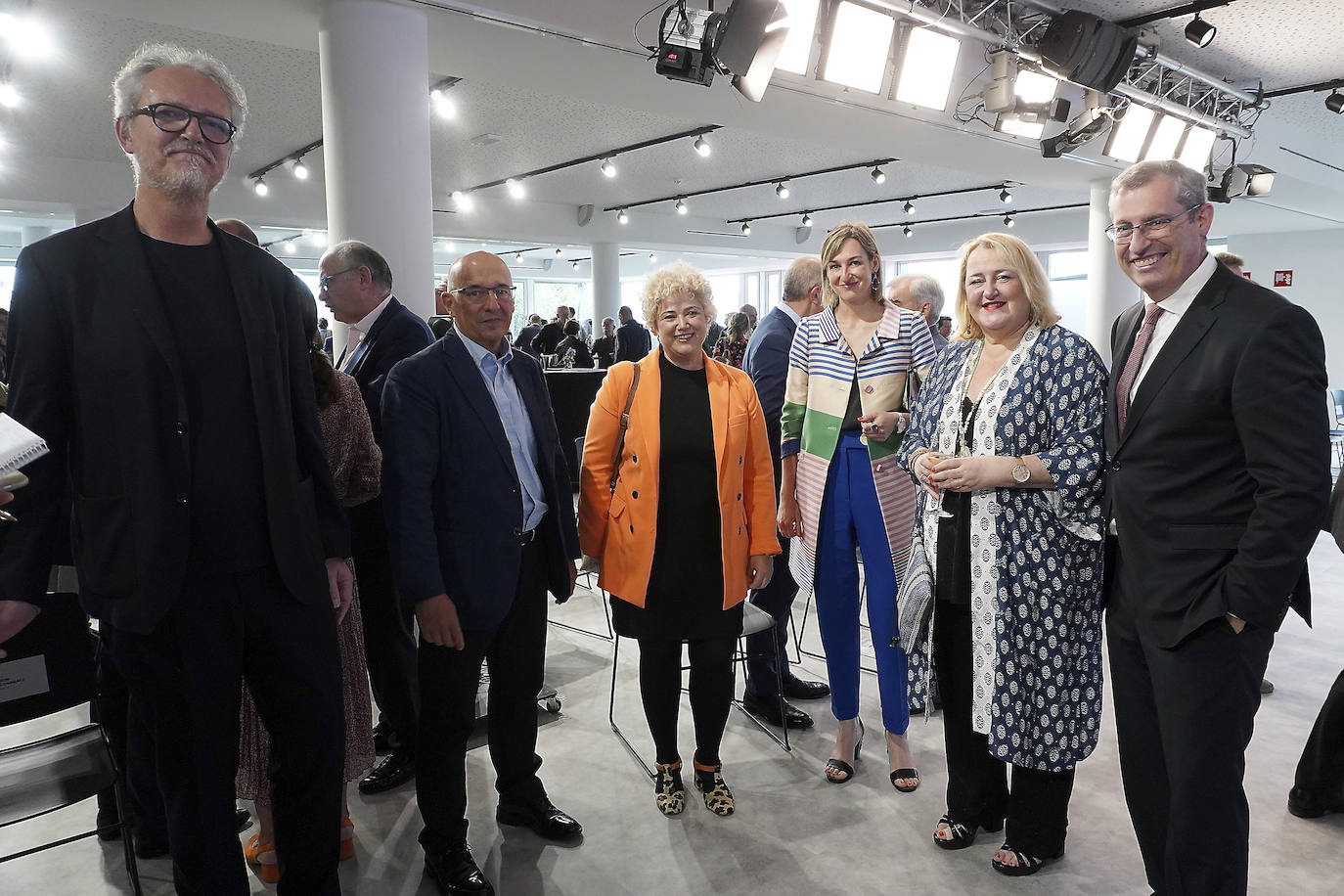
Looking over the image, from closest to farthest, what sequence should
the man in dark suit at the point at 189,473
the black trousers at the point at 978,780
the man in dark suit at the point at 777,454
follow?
the man in dark suit at the point at 189,473 → the black trousers at the point at 978,780 → the man in dark suit at the point at 777,454

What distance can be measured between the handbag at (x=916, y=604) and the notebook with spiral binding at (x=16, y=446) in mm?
2044

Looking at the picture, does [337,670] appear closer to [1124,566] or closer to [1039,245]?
[1124,566]

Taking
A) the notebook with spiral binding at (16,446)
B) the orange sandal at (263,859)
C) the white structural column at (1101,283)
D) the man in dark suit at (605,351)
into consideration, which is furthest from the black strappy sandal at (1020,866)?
the man in dark suit at (605,351)

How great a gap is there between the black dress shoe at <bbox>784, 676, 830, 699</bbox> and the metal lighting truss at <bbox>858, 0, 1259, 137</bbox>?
13.0 ft

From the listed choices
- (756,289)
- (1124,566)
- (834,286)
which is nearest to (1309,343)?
(1124,566)

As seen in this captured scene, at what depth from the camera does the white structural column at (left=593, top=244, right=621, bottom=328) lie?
1458 centimetres

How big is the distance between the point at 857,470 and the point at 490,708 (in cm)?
139

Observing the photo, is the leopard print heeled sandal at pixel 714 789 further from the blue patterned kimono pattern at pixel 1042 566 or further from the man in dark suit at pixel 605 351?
the man in dark suit at pixel 605 351

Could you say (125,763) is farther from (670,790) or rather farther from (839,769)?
(839,769)

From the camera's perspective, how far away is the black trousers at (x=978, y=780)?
7.81ft

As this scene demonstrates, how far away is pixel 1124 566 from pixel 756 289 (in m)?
21.5

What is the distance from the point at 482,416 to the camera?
2.23 m

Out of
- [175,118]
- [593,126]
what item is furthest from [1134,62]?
[175,118]

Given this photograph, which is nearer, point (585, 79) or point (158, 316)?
point (158, 316)
